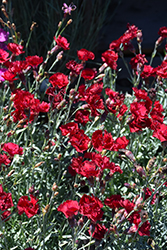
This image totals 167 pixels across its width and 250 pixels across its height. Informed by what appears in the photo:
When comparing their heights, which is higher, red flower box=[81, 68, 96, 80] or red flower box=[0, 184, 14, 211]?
red flower box=[81, 68, 96, 80]

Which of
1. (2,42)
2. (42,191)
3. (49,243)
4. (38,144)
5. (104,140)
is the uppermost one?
(2,42)

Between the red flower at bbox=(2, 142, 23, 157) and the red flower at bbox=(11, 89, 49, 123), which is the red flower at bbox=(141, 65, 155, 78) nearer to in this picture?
the red flower at bbox=(11, 89, 49, 123)

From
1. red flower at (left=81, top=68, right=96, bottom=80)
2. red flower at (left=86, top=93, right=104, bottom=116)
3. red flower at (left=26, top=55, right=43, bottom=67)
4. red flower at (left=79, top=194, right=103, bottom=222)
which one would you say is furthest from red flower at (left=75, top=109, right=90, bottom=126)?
red flower at (left=79, top=194, right=103, bottom=222)

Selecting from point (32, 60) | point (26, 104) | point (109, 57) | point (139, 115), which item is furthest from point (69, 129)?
point (109, 57)

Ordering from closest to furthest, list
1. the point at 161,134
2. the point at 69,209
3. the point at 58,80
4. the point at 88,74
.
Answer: the point at 69,209, the point at 161,134, the point at 58,80, the point at 88,74

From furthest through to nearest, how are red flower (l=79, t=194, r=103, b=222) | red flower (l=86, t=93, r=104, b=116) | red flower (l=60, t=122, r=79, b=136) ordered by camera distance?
red flower (l=86, t=93, r=104, b=116) < red flower (l=60, t=122, r=79, b=136) < red flower (l=79, t=194, r=103, b=222)

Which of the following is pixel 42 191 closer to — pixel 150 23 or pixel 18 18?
pixel 18 18

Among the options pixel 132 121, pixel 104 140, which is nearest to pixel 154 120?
pixel 132 121

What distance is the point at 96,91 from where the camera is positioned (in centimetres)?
169

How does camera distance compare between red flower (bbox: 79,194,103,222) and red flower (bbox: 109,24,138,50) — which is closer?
red flower (bbox: 79,194,103,222)

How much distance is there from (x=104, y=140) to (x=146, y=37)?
275cm

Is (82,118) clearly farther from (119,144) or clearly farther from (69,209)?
(69,209)

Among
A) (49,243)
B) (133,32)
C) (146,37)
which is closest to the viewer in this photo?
(49,243)

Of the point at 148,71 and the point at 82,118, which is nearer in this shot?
the point at 82,118
